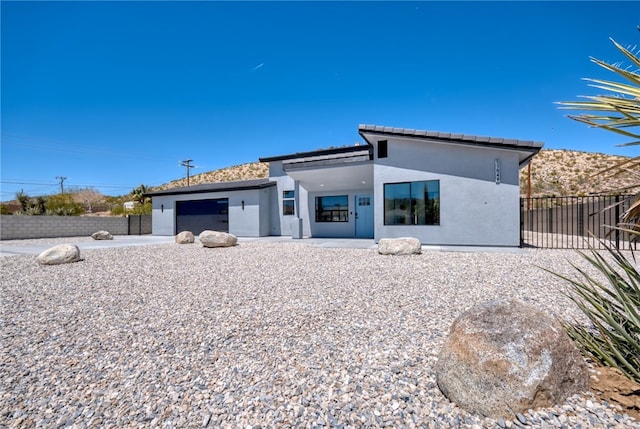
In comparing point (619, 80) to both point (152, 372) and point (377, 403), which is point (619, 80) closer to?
point (377, 403)

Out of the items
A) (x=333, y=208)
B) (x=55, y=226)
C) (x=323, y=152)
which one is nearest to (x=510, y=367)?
(x=333, y=208)

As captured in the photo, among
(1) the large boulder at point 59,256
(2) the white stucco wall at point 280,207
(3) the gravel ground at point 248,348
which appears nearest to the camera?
(3) the gravel ground at point 248,348

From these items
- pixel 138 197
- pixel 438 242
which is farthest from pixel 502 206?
pixel 138 197

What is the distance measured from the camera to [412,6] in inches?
363

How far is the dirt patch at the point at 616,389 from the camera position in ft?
6.47

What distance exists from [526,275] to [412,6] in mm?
8805

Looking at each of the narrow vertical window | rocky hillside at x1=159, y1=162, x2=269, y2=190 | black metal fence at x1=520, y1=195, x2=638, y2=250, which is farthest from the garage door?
rocky hillside at x1=159, y1=162, x2=269, y2=190

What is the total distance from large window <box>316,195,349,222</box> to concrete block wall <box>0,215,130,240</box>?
55.3 feet

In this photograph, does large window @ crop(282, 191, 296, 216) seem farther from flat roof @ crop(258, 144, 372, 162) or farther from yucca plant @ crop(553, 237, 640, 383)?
yucca plant @ crop(553, 237, 640, 383)

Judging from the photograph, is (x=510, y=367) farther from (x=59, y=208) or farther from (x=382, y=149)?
(x=59, y=208)

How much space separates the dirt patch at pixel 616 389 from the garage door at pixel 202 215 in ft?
62.3

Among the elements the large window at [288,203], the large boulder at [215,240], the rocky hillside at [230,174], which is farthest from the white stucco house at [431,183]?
the rocky hillside at [230,174]

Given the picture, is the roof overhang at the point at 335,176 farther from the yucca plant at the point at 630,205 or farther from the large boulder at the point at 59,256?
the yucca plant at the point at 630,205

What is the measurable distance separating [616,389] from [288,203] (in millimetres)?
16713
